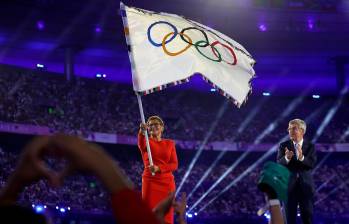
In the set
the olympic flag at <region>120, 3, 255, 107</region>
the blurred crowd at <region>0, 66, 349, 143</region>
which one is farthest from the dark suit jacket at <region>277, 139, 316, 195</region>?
the blurred crowd at <region>0, 66, 349, 143</region>

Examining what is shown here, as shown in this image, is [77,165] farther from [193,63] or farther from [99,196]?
[99,196]

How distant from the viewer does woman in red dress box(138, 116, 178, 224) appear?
20.6ft

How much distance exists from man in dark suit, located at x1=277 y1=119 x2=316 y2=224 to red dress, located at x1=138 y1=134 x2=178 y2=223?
A: 1.34m

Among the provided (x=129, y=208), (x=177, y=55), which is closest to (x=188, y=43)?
(x=177, y=55)

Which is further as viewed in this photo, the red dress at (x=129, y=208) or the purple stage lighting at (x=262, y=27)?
the purple stage lighting at (x=262, y=27)

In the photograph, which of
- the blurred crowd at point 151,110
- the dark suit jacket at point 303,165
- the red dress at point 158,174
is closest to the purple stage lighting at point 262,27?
the blurred crowd at point 151,110

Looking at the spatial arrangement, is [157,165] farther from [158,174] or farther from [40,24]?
[40,24]

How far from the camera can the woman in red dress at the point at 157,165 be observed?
6.29m

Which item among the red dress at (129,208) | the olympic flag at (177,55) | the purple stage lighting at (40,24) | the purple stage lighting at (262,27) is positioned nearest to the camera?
the red dress at (129,208)

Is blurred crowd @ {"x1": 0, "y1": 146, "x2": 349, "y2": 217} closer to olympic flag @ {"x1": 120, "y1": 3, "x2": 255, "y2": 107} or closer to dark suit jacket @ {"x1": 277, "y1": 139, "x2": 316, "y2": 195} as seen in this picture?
olympic flag @ {"x1": 120, "y1": 3, "x2": 255, "y2": 107}

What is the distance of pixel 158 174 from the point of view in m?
6.37

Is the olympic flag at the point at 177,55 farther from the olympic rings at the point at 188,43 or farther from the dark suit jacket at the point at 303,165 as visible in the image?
the dark suit jacket at the point at 303,165

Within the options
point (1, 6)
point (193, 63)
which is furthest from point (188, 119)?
point (193, 63)

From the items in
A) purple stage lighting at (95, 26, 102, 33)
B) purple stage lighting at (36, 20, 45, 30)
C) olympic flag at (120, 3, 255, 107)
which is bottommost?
olympic flag at (120, 3, 255, 107)
